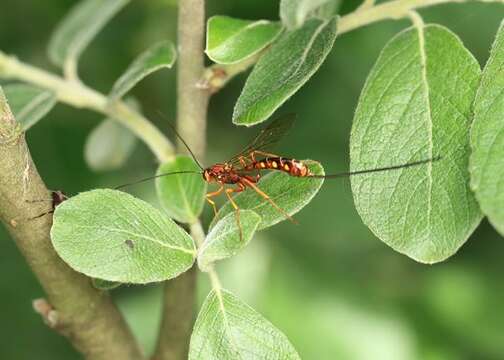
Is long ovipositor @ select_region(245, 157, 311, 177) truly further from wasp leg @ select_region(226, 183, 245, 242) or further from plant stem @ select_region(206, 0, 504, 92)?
plant stem @ select_region(206, 0, 504, 92)

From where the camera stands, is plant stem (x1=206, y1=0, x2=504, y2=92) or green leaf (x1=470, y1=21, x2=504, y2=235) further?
plant stem (x1=206, y1=0, x2=504, y2=92)

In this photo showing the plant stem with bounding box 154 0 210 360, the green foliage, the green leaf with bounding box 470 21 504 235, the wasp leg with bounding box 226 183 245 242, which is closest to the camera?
the green leaf with bounding box 470 21 504 235

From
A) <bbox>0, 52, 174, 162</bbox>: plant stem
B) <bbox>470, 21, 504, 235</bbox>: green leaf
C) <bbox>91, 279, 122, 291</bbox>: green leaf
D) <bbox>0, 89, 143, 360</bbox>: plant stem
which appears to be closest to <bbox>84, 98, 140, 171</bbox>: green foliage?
<bbox>0, 52, 174, 162</bbox>: plant stem

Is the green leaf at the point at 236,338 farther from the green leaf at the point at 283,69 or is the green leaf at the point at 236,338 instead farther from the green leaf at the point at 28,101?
the green leaf at the point at 28,101

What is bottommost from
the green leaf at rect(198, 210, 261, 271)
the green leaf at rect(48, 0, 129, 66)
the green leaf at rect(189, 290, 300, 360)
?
the green leaf at rect(189, 290, 300, 360)

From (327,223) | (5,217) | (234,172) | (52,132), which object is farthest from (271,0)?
(5,217)

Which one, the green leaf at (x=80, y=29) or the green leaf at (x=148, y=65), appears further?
the green leaf at (x=80, y=29)

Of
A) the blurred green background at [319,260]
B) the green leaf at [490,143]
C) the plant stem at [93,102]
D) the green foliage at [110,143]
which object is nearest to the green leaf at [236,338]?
the green leaf at [490,143]

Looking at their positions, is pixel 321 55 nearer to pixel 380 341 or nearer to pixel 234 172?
pixel 234 172
